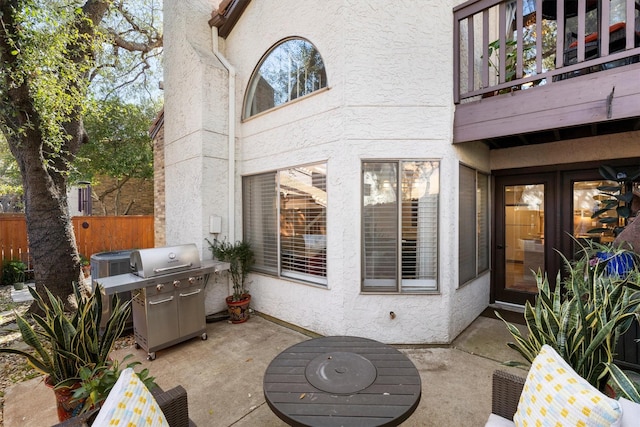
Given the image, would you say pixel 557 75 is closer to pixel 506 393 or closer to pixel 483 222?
pixel 483 222

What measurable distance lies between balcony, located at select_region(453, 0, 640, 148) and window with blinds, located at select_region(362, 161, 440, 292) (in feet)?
3.08

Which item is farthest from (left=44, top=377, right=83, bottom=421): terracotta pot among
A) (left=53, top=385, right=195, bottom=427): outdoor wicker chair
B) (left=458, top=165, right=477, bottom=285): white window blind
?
(left=458, top=165, right=477, bottom=285): white window blind

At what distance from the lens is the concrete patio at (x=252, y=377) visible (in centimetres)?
299

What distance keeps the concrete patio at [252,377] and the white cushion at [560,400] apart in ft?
4.48

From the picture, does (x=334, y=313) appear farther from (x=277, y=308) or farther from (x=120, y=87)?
(x=120, y=87)

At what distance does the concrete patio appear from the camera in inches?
118

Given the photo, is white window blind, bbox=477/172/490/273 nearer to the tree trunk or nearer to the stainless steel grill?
the stainless steel grill

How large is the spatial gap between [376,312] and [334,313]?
0.66 metres

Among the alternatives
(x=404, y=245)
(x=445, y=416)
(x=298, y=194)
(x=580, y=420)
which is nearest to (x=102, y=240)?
(x=298, y=194)

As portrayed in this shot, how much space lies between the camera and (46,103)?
4.49 meters

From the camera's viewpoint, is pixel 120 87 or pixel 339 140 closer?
pixel 339 140

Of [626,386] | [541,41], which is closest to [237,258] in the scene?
[626,386]

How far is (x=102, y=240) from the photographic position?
33.8 ft

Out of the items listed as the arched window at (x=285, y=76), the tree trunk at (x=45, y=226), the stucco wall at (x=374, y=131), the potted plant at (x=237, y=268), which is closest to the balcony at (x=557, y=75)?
the stucco wall at (x=374, y=131)
